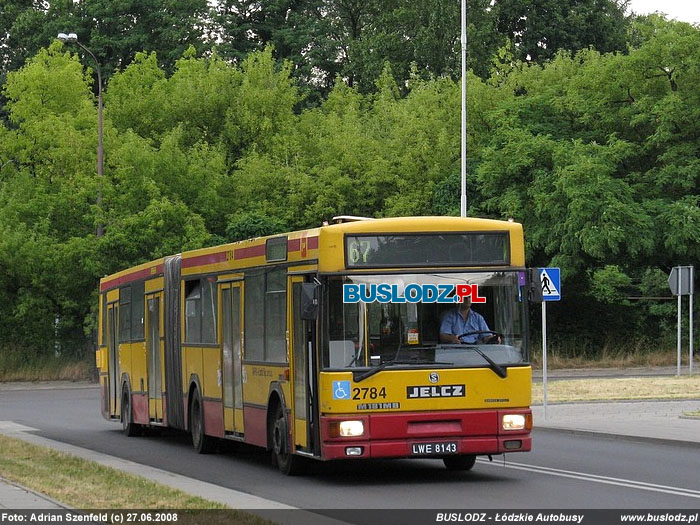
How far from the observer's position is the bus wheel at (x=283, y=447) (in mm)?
17266

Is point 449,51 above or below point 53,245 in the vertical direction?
above

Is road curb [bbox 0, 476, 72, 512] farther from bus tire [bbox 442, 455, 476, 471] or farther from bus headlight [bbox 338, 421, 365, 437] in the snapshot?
bus tire [bbox 442, 455, 476, 471]

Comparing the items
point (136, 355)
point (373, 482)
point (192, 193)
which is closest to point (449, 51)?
point (192, 193)

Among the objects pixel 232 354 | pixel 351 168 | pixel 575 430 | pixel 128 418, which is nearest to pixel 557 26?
pixel 351 168

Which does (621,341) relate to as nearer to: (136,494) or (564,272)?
(564,272)

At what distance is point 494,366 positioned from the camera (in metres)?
16.2

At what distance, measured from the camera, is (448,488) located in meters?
15.5

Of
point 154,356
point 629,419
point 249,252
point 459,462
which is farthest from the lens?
point 629,419

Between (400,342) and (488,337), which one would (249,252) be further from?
(488,337)

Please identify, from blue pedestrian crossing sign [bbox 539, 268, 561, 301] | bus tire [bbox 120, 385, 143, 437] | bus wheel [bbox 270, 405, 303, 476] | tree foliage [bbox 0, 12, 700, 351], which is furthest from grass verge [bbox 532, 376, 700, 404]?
bus wheel [bbox 270, 405, 303, 476]

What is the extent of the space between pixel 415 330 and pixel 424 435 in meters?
1.13

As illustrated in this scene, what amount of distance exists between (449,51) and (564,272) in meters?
26.3

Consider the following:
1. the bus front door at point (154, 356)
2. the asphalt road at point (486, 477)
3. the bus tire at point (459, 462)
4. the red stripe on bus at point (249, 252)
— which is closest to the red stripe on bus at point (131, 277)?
the bus front door at point (154, 356)

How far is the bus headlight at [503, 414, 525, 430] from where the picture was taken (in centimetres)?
1627
